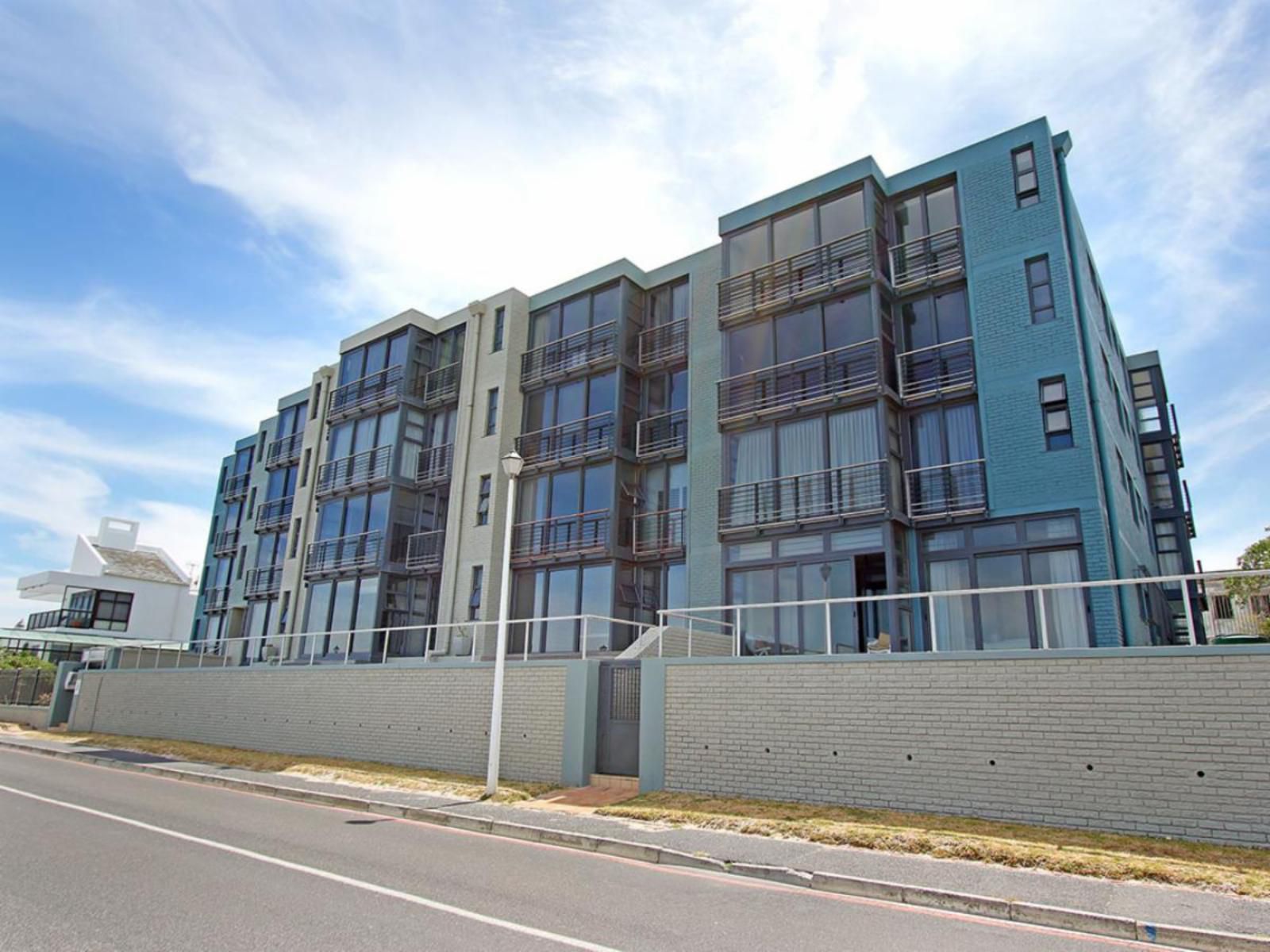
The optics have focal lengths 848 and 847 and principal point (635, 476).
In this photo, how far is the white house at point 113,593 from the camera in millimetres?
57656

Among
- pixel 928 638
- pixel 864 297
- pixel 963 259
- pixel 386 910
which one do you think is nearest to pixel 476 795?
pixel 386 910

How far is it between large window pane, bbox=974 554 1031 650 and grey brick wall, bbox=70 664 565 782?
8366 millimetres

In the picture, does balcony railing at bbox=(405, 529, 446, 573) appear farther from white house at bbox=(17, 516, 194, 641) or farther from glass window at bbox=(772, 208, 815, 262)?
white house at bbox=(17, 516, 194, 641)

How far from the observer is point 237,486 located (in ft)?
140

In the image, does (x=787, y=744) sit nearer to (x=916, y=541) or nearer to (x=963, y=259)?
(x=916, y=541)

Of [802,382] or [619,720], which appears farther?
[802,382]

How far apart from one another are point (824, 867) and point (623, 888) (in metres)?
2.21

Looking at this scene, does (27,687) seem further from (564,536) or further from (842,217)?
Answer: (842,217)

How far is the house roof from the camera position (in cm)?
5931

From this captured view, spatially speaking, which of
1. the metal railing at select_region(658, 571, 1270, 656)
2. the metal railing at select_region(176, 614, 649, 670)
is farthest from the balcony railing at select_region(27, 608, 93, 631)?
the metal railing at select_region(658, 571, 1270, 656)

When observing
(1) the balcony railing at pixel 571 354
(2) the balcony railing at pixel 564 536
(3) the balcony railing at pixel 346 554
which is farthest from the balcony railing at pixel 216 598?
(1) the balcony railing at pixel 571 354

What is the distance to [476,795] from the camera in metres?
14.9

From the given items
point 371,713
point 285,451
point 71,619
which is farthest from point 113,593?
point 371,713

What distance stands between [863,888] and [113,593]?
63.3 m
